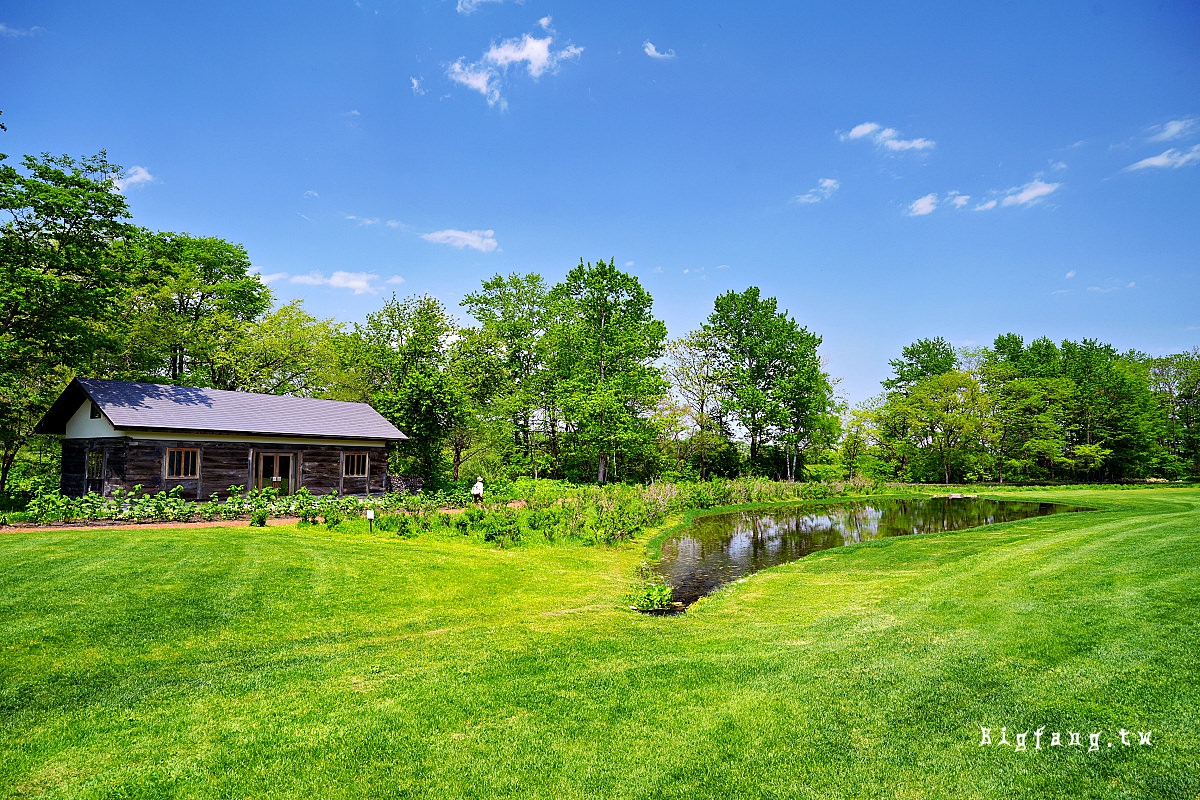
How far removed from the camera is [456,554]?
494 inches

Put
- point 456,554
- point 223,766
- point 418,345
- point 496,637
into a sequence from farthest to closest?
point 418,345, point 456,554, point 496,637, point 223,766

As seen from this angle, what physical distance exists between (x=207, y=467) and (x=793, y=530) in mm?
21786

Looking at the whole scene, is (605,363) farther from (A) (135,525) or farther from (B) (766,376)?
(A) (135,525)

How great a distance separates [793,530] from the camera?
67.3 feet

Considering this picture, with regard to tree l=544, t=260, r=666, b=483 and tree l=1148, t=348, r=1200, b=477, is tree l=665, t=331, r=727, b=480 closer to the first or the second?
tree l=544, t=260, r=666, b=483

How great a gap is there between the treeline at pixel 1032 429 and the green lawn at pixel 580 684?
37688mm

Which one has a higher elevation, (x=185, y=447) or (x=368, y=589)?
(x=185, y=447)

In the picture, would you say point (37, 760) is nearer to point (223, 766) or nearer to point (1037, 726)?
point (223, 766)

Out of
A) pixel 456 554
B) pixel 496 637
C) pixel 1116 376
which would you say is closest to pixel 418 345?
pixel 456 554

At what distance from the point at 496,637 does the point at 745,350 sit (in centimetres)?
3626

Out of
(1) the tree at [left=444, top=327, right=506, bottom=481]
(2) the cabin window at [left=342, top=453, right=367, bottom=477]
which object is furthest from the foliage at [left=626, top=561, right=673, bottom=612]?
(1) the tree at [left=444, top=327, right=506, bottom=481]

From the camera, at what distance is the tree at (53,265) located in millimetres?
18922

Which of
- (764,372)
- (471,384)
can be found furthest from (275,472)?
(764,372)

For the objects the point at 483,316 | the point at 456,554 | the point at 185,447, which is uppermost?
the point at 483,316
